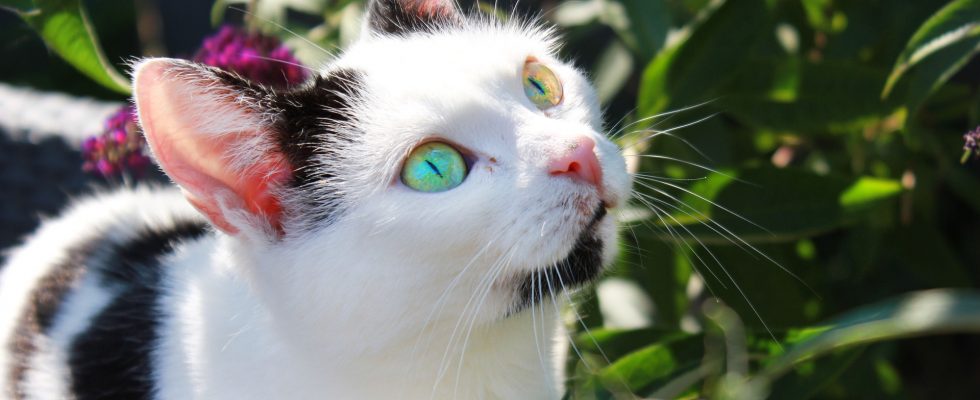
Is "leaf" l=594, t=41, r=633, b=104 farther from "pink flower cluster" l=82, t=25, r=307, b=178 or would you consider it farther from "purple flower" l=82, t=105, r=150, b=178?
"purple flower" l=82, t=105, r=150, b=178

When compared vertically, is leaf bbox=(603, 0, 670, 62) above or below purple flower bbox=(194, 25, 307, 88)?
above

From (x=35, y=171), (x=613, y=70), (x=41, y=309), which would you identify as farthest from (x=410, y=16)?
(x=35, y=171)

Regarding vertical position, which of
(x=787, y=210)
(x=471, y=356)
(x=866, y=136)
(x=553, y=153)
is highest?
(x=866, y=136)

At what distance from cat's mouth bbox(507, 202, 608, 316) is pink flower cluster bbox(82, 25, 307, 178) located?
0.38 metres

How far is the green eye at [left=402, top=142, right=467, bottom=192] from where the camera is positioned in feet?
2.23

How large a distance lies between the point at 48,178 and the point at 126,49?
0.86 meters

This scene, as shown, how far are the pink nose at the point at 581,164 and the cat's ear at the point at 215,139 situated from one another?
220 mm

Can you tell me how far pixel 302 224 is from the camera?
29.0 inches

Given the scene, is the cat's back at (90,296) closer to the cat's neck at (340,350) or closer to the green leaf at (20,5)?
the cat's neck at (340,350)

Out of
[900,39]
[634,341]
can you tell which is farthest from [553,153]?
[900,39]

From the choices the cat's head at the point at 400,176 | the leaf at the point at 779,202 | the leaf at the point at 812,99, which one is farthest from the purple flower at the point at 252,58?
the leaf at the point at 812,99

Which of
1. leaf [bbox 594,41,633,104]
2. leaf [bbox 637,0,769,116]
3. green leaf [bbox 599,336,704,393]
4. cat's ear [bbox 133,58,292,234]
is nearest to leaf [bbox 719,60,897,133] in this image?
leaf [bbox 637,0,769,116]

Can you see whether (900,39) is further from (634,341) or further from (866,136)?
(634,341)

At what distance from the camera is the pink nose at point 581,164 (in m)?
0.66
